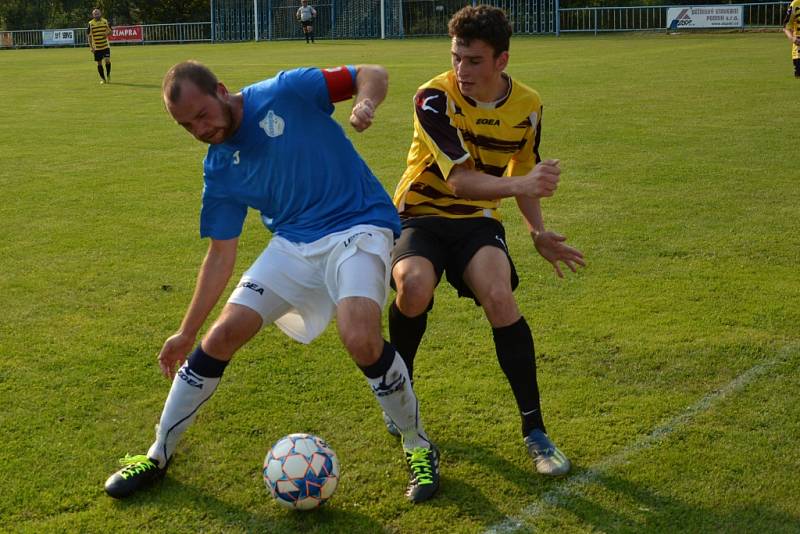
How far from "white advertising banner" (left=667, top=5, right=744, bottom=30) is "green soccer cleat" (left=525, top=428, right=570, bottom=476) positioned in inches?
1511

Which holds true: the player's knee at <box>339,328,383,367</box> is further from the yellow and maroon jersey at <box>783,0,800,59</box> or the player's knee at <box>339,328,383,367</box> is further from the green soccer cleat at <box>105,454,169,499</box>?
the yellow and maroon jersey at <box>783,0,800,59</box>

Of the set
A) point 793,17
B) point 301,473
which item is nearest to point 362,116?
point 301,473

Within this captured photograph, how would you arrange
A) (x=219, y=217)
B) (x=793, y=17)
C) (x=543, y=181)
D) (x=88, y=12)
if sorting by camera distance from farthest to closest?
(x=88, y=12) < (x=793, y=17) < (x=219, y=217) < (x=543, y=181)

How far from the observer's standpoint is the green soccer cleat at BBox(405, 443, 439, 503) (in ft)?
13.1

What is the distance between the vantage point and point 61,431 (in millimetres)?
4648

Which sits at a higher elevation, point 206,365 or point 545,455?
point 206,365

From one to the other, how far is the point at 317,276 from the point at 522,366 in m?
1.01

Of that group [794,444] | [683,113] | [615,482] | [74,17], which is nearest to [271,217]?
[615,482]

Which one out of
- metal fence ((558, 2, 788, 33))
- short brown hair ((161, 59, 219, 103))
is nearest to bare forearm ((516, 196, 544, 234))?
short brown hair ((161, 59, 219, 103))

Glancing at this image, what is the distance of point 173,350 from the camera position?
4.15 m

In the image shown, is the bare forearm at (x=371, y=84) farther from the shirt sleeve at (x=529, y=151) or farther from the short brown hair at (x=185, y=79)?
the shirt sleeve at (x=529, y=151)

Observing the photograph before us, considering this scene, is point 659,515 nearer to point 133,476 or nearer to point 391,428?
point 391,428

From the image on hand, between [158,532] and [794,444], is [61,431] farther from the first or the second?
[794,444]

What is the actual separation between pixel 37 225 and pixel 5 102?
41.9 feet
